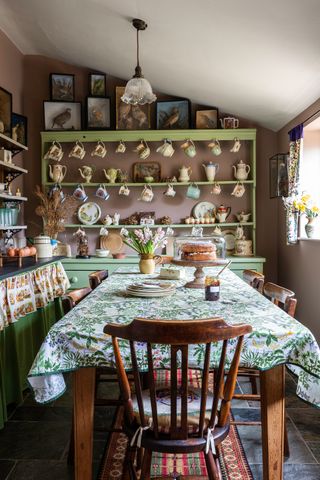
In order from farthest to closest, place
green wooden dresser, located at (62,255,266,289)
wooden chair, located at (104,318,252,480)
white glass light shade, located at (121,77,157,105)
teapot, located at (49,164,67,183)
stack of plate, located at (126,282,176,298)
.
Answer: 1. teapot, located at (49,164,67,183)
2. green wooden dresser, located at (62,255,266,289)
3. white glass light shade, located at (121,77,157,105)
4. stack of plate, located at (126,282,176,298)
5. wooden chair, located at (104,318,252,480)

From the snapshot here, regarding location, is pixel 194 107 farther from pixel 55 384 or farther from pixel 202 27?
pixel 55 384

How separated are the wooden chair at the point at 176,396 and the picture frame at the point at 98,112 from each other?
11.7 feet

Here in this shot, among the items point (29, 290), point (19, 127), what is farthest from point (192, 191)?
point (29, 290)

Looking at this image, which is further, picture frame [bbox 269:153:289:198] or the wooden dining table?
picture frame [bbox 269:153:289:198]

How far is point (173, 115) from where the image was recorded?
439 cm

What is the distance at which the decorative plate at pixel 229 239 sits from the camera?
4484 mm

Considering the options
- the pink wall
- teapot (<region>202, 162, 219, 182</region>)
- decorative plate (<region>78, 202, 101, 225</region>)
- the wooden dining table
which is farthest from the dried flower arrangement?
the wooden dining table

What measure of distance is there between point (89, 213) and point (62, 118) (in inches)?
43.3

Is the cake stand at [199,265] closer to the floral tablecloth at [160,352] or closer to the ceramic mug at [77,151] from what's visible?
the floral tablecloth at [160,352]

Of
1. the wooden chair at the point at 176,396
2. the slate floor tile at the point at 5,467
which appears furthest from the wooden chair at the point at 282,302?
the slate floor tile at the point at 5,467

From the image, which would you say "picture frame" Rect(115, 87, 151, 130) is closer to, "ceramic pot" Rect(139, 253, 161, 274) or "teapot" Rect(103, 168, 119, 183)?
"teapot" Rect(103, 168, 119, 183)

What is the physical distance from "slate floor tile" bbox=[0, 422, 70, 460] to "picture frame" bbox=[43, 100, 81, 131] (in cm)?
318

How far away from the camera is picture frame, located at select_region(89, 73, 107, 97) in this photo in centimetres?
445

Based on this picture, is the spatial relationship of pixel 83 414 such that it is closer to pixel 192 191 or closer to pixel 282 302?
pixel 282 302
